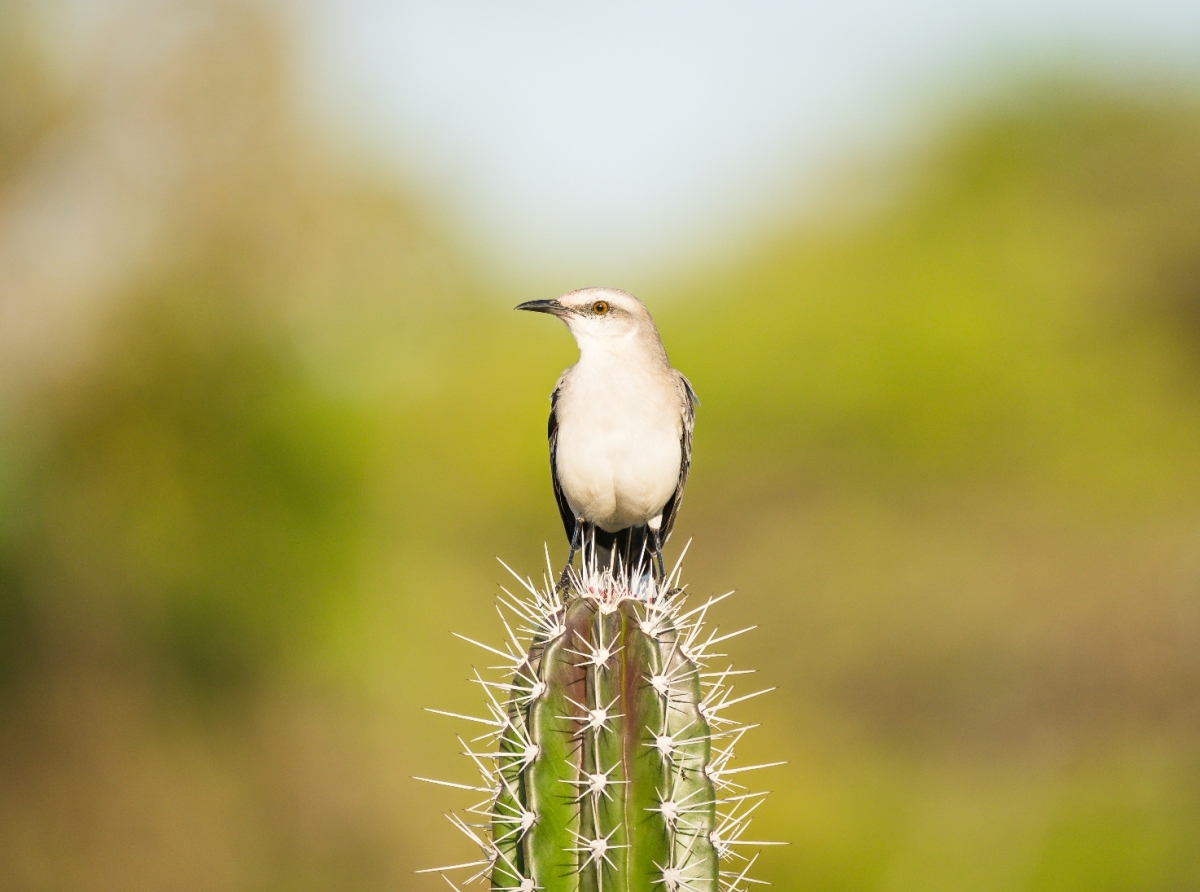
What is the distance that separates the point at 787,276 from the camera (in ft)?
75.2

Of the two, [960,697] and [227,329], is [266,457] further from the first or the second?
[960,697]

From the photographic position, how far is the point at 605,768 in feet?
10.8

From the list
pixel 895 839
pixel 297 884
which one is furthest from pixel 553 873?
pixel 895 839

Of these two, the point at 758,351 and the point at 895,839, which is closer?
the point at 895,839

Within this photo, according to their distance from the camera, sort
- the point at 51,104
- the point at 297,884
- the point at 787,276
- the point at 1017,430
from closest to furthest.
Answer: the point at 297,884 < the point at 51,104 < the point at 1017,430 < the point at 787,276

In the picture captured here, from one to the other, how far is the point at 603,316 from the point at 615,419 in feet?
2.03

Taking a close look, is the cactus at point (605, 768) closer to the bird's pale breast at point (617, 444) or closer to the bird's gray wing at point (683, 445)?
the bird's pale breast at point (617, 444)

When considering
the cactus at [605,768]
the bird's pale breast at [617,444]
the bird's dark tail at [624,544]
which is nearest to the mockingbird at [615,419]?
the bird's pale breast at [617,444]

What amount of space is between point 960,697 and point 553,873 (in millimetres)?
13727

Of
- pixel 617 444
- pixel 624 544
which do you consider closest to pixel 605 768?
pixel 617 444

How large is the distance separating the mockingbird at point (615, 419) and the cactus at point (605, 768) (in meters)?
2.08

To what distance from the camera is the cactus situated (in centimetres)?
322

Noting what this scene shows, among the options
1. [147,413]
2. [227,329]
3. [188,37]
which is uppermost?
[188,37]

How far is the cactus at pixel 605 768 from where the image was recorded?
A: 322cm
